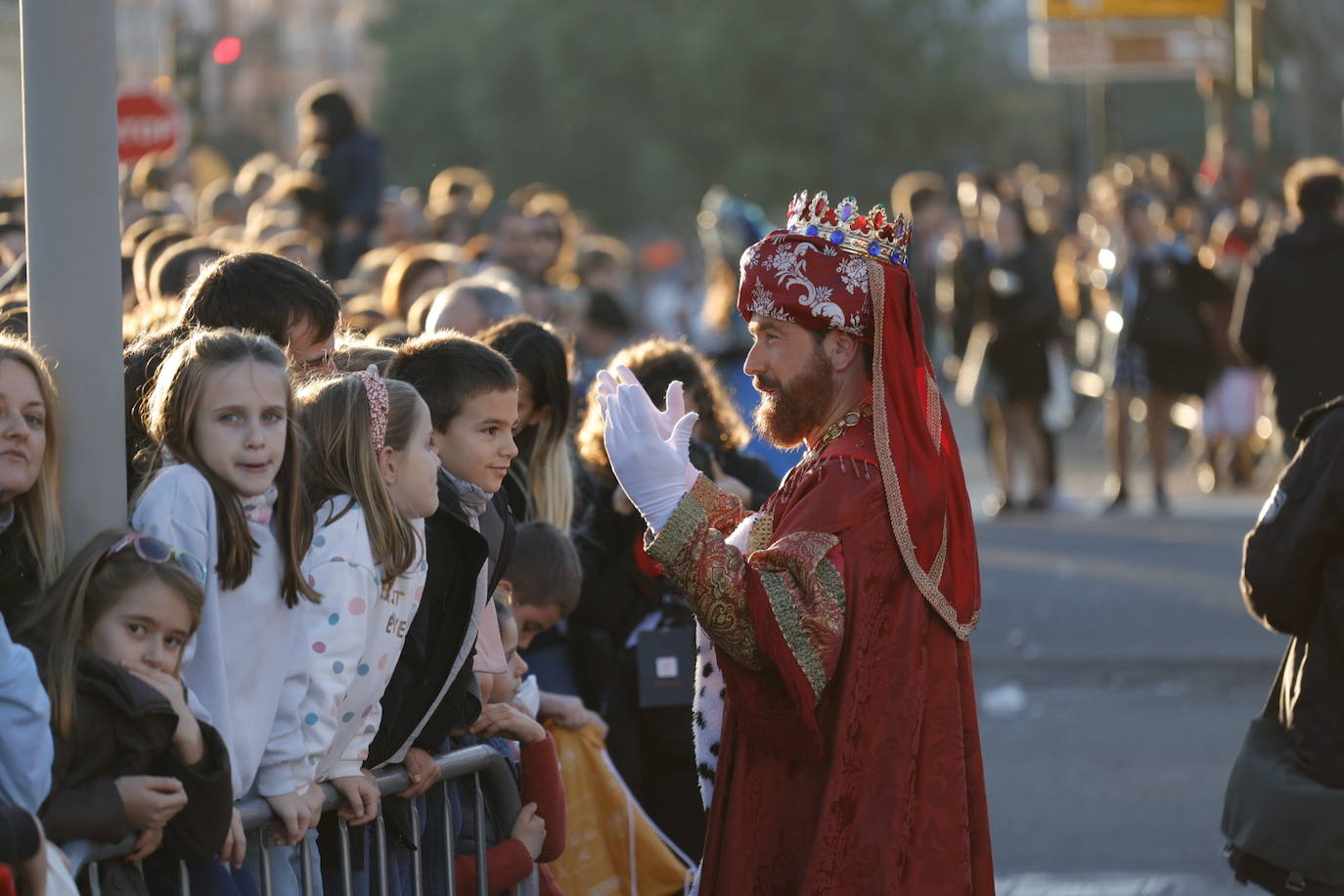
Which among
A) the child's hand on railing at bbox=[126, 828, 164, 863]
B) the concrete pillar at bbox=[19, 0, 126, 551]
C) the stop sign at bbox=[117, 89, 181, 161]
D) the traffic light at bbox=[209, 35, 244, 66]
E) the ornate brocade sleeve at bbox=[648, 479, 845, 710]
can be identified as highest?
the traffic light at bbox=[209, 35, 244, 66]

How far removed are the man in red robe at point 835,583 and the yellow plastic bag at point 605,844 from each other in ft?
2.97

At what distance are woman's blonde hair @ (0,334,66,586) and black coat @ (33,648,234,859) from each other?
0.20 m

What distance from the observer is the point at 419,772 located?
174 inches

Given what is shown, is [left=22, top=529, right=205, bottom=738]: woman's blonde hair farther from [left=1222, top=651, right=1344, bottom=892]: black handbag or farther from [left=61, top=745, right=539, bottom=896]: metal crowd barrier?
[left=1222, top=651, right=1344, bottom=892]: black handbag

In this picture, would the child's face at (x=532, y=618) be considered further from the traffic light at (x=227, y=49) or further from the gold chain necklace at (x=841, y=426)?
the traffic light at (x=227, y=49)

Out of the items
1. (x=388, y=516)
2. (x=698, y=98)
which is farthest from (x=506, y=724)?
(x=698, y=98)

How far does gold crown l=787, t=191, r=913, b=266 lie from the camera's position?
4367 mm


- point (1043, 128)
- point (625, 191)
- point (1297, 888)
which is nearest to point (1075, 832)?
point (1297, 888)

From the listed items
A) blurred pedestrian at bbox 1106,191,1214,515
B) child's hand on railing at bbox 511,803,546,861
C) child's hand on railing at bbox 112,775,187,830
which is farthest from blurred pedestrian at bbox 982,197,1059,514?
child's hand on railing at bbox 112,775,187,830

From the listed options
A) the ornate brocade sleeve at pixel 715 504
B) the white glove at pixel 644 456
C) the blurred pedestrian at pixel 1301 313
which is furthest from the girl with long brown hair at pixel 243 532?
the blurred pedestrian at pixel 1301 313

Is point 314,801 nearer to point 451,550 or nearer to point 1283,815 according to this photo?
point 451,550

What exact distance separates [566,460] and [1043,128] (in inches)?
2213

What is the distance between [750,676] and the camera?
4184 mm

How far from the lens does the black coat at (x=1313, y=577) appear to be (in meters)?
5.40
